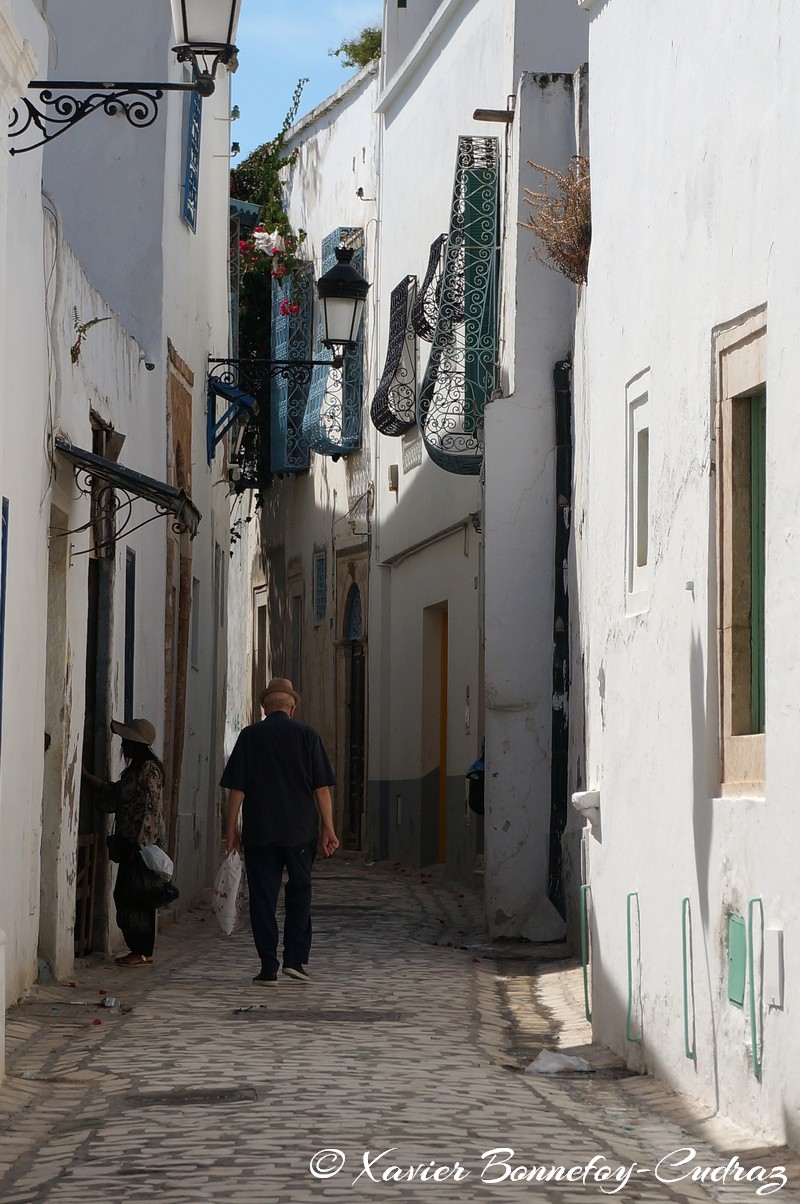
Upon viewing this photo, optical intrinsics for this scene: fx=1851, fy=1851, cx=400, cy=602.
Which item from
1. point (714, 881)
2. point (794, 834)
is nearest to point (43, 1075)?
point (714, 881)

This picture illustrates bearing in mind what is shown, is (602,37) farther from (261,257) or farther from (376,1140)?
(261,257)

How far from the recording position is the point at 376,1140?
19.3 feet

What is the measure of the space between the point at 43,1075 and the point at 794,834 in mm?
3381

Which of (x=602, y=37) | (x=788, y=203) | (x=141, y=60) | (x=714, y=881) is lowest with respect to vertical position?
(x=714, y=881)

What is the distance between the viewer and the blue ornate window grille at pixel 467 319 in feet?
49.0

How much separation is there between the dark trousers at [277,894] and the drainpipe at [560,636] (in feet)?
9.92

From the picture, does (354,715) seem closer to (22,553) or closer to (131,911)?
(131,911)

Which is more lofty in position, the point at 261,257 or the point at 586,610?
the point at 261,257

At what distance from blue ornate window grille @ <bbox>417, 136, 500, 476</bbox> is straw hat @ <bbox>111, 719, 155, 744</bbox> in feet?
14.1

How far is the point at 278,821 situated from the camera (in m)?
10.4

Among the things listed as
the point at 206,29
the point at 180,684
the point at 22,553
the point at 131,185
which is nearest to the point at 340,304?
the point at 131,185

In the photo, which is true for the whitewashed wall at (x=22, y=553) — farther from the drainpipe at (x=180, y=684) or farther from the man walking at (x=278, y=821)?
the drainpipe at (x=180, y=684)

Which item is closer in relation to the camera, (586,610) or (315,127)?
(586,610)

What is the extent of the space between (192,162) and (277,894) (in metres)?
8.27
